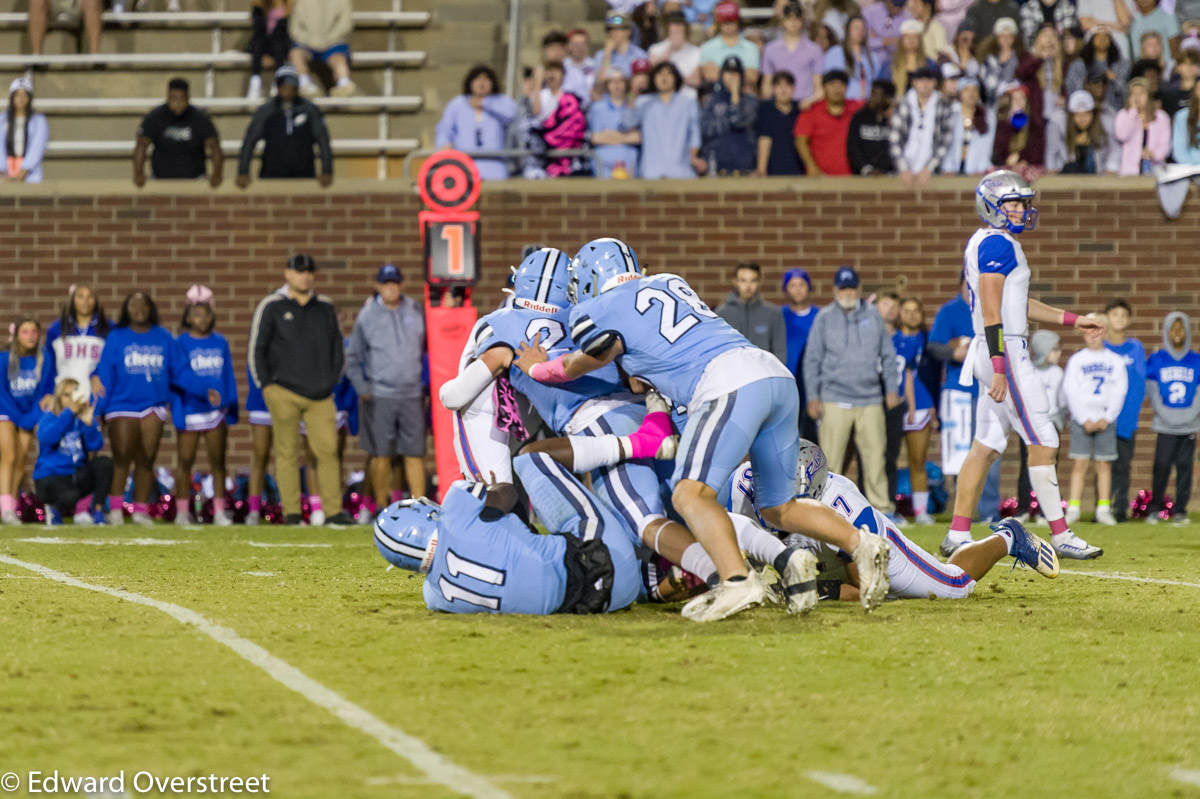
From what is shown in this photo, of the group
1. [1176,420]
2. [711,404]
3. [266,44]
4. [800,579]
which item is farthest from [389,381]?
[800,579]

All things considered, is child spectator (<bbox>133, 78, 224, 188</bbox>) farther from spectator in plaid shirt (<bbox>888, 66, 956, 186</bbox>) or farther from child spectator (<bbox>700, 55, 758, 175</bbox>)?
spectator in plaid shirt (<bbox>888, 66, 956, 186</bbox>)

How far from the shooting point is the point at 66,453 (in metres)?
13.9

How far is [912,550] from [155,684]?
3824 millimetres

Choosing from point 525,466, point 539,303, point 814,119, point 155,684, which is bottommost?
point 155,684

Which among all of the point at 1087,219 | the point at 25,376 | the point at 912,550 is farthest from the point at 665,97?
the point at 912,550

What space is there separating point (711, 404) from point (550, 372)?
2.89 ft

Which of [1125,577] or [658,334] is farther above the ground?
[658,334]

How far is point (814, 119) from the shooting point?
16.6m

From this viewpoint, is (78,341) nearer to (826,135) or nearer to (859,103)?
(826,135)

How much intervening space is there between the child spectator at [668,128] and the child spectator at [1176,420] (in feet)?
17.4

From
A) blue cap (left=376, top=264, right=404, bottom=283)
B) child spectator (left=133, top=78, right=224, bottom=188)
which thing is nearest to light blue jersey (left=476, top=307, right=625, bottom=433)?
blue cap (left=376, top=264, right=404, bottom=283)

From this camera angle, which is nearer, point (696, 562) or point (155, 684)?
point (155, 684)

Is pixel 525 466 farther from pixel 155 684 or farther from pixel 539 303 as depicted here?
pixel 155 684

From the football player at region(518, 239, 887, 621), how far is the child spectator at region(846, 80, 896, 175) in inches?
386
